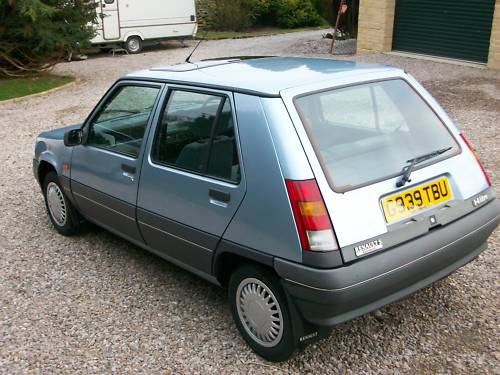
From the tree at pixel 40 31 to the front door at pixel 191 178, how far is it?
31.9ft

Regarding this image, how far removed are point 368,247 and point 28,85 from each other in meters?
12.5

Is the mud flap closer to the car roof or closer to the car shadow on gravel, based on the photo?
the car shadow on gravel

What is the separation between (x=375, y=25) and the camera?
613 inches

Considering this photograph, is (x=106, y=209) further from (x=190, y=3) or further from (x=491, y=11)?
(x=190, y=3)

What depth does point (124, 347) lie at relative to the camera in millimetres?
3572

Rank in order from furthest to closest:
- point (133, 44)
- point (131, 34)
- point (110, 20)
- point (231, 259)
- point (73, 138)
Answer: point (133, 44) → point (131, 34) → point (110, 20) → point (73, 138) → point (231, 259)

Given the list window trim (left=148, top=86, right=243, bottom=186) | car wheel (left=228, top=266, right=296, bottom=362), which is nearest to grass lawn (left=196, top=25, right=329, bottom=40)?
window trim (left=148, top=86, right=243, bottom=186)

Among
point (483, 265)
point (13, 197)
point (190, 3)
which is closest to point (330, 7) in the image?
point (190, 3)

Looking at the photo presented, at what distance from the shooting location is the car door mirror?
474 cm

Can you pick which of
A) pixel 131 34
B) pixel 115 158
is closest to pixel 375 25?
pixel 131 34

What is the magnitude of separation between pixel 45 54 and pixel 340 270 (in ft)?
42.1

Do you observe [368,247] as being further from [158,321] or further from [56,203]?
[56,203]

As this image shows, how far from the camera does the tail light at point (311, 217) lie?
9.38 feet

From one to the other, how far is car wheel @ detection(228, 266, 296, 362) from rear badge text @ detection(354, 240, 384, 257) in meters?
0.49
